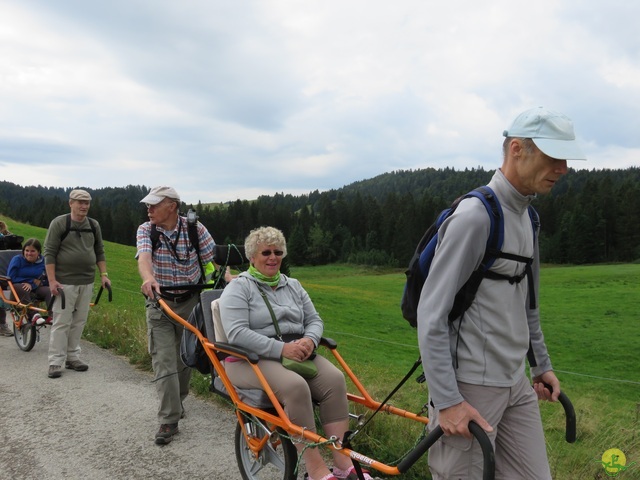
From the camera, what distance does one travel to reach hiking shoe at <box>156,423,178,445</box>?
15.9 feet

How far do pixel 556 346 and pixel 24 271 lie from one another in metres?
25.0

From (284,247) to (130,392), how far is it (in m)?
3.38

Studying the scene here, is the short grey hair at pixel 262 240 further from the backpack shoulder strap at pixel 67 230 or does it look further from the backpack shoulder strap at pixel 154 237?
the backpack shoulder strap at pixel 67 230

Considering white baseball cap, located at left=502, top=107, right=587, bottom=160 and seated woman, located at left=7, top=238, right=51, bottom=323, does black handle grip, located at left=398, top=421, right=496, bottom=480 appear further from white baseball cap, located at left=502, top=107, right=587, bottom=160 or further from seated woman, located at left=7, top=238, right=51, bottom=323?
seated woman, located at left=7, top=238, right=51, bottom=323

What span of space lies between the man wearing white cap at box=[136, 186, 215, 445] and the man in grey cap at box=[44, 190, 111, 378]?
2.71m

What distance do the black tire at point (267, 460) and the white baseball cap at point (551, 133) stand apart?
2.43 meters

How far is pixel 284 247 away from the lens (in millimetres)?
4254

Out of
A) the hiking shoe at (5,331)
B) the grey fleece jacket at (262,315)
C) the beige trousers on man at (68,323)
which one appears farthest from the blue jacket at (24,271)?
the grey fleece jacket at (262,315)

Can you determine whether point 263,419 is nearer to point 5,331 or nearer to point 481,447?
point 481,447

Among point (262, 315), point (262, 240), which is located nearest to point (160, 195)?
point (262, 240)

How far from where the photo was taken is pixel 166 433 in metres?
4.87

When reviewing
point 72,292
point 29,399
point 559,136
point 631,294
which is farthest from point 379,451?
point 631,294

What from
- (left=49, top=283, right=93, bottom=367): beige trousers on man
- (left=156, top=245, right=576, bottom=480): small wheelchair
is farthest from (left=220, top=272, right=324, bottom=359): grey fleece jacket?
(left=49, top=283, right=93, bottom=367): beige trousers on man

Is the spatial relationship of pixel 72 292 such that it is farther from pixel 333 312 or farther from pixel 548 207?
pixel 548 207
